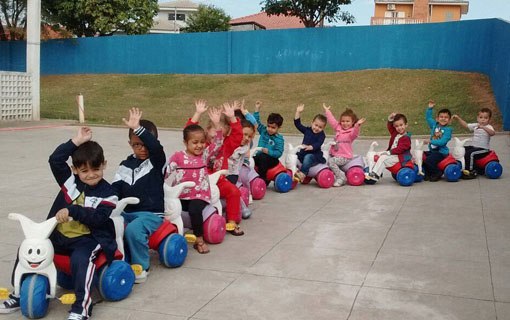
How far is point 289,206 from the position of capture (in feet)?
24.4

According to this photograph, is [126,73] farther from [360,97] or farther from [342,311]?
[342,311]

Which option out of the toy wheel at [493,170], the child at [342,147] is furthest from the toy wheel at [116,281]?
the toy wheel at [493,170]

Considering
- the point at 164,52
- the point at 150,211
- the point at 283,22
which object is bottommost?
the point at 150,211

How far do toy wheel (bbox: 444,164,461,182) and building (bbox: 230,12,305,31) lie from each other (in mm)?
54144

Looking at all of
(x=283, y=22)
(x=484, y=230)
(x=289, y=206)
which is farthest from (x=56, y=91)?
(x=283, y=22)

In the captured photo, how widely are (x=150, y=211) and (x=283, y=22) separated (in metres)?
64.5

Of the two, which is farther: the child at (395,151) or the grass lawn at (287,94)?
the grass lawn at (287,94)

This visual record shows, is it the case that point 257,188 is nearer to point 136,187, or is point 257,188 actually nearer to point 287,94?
point 136,187

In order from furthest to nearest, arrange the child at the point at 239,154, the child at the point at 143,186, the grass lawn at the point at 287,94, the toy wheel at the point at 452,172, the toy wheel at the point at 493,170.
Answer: the grass lawn at the point at 287,94 < the toy wheel at the point at 493,170 < the toy wheel at the point at 452,172 < the child at the point at 239,154 < the child at the point at 143,186

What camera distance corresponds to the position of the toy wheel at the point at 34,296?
3.76 meters

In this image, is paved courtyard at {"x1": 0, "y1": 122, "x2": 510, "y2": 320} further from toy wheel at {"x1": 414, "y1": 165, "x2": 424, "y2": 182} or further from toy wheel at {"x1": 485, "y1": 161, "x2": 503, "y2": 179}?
toy wheel at {"x1": 485, "y1": 161, "x2": 503, "y2": 179}

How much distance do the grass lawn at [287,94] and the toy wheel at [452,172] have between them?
750 cm

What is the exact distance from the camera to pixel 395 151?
29.1ft

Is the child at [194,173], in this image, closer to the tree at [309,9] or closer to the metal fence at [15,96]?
the metal fence at [15,96]
